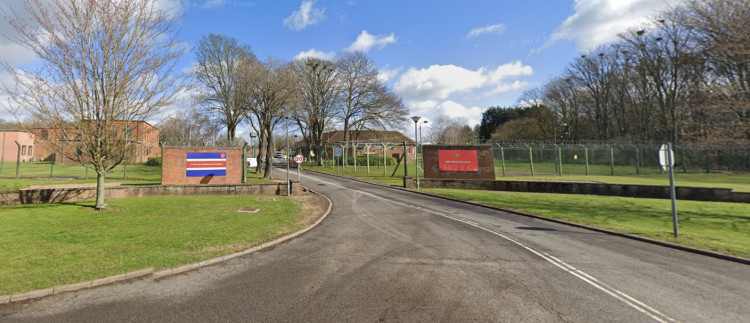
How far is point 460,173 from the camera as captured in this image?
21516 millimetres

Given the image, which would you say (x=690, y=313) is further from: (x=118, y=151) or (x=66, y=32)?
(x=66, y=32)

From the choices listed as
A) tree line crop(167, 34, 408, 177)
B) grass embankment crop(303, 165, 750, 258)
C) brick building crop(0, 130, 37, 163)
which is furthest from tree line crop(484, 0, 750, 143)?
brick building crop(0, 130, 37, 163)

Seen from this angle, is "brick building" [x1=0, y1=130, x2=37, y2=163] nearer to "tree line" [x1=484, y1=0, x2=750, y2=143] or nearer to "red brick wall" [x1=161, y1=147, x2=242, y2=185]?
"red brick wall" [x1=161, y1=147, x2=242, y2=185]

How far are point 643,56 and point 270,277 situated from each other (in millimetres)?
55419

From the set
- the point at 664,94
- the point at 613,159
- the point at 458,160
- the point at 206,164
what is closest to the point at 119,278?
the point at 206,164

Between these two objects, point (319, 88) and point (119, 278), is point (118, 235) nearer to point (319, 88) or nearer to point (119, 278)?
point (119, 278)

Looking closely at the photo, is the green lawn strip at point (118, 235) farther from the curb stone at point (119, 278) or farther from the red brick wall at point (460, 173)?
the red brick wall at point (460, 173)

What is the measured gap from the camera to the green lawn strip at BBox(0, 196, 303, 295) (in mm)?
5418

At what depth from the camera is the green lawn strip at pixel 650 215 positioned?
8.32 meters

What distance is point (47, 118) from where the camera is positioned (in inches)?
394

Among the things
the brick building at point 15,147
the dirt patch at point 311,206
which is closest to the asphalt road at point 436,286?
the dirt patch at point 311,206

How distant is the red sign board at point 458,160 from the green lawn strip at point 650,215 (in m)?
4.53

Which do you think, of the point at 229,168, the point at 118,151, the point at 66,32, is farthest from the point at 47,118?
the point at 229,168

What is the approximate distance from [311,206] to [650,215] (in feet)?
46.5
